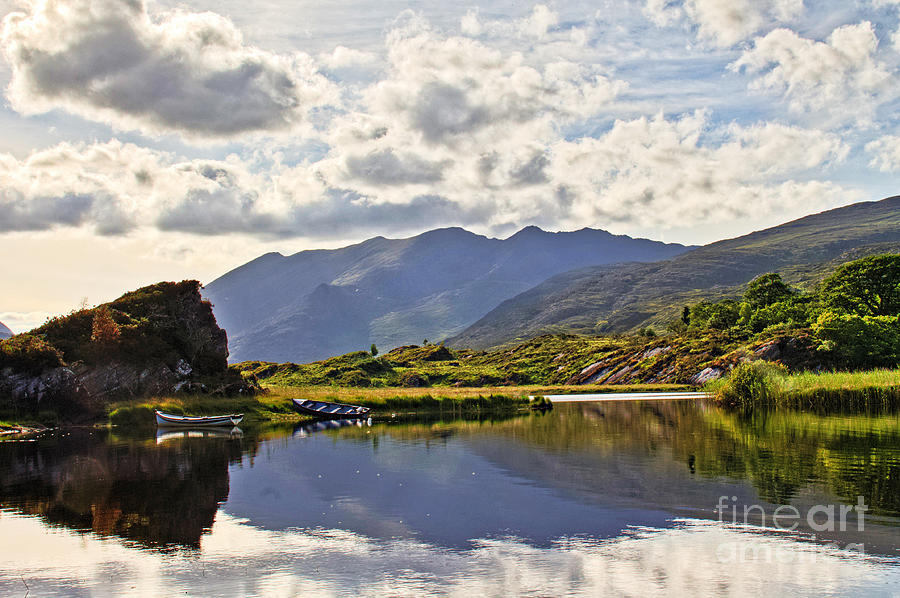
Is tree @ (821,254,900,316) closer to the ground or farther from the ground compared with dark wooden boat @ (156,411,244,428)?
farther from the ground

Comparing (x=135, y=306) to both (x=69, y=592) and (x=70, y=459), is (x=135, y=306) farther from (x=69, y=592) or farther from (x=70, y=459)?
(x=69, y=592)

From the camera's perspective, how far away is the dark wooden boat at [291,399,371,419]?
72312 millimetres

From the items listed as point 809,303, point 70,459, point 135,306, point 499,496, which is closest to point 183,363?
point 135,306

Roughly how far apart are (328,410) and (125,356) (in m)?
23.5

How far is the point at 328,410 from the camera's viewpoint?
72.8 m

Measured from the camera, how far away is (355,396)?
86500mm

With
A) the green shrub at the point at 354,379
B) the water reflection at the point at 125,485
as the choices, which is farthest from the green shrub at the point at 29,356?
the green shrub at the point at 354,379

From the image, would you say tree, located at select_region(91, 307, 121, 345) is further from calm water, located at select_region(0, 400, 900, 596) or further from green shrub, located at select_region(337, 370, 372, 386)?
green shrub, located at select_region(337, 370, 372, 386)

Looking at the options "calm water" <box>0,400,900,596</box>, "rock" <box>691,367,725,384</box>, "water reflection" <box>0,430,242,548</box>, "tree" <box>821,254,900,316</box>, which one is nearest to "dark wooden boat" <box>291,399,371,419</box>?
"water reflection" <box>0,430,242,548</box>

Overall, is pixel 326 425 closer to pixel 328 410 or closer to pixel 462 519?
pixel 328 410

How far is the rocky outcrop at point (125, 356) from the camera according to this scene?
212 feet

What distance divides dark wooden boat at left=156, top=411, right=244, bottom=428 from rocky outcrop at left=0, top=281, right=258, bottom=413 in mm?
11634

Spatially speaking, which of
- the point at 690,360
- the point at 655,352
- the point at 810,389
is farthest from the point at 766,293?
the point at 810,389

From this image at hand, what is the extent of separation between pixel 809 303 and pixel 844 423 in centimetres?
10642
